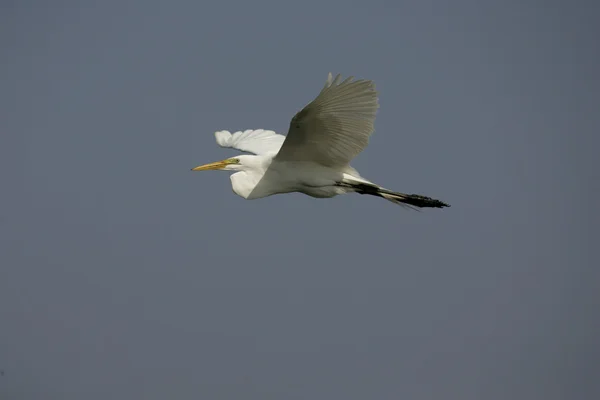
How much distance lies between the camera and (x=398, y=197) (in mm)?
9258

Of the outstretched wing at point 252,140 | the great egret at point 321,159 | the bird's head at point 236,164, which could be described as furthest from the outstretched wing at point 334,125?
the outstretched wing at point 252,140

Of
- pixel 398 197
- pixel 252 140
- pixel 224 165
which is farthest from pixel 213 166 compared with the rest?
pixel 398 197

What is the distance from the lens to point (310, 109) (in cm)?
796

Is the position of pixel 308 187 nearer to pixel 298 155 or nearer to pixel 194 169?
pixel 298 155

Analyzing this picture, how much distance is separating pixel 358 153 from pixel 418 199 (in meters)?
0.92

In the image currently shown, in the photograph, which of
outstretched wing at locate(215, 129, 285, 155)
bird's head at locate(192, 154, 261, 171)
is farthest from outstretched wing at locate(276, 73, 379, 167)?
outstretched wing at locate(215, 129, 285, 155)

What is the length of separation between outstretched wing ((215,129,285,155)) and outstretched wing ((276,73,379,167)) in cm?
179

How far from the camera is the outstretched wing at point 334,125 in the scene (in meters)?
7.79

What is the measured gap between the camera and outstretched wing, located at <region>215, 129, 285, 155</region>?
35.6ft

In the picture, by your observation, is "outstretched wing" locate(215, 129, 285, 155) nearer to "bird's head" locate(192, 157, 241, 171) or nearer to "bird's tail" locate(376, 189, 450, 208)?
"bird's head" locate(192, 157, 241, 171)

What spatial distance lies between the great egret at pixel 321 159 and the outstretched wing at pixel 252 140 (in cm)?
112

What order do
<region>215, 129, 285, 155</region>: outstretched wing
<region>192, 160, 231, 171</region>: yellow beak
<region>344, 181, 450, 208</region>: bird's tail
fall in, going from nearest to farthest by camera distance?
<region>344, 181, 450, 208</region>: bird's tail < <region>192, 160, 231, 171</region>: yellow beak < <region>215, 129, 285, 155</region>: outstretched wing

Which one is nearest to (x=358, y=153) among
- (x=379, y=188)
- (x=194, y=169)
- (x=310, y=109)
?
(x=379, y=188)

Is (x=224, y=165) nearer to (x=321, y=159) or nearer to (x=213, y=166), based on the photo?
(x=213, y=166)
